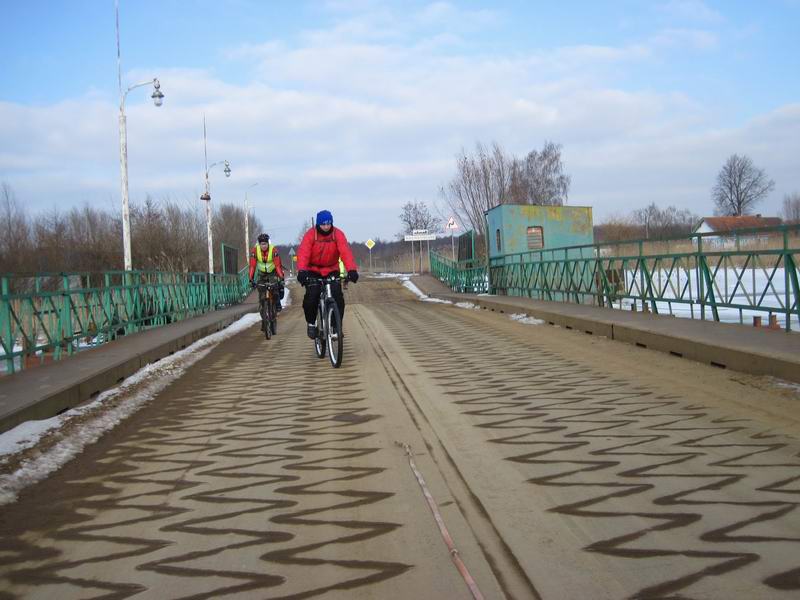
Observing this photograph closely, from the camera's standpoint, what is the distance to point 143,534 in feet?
12.6

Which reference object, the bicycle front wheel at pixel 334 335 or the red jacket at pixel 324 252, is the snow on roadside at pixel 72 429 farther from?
the red jacket at pixel 324 252

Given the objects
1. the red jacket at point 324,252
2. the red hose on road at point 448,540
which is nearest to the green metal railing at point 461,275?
the red jacket at point 324,252

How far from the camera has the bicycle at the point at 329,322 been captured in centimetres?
990

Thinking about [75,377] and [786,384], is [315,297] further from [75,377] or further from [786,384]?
[786,384]

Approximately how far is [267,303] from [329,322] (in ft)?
16.7

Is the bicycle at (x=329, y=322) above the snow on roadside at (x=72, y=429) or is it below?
above

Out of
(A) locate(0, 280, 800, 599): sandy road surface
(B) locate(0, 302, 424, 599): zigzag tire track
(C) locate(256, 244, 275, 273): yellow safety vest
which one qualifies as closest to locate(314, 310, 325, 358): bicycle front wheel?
(A) locate(0, 280, 800, 599): sandy road surface

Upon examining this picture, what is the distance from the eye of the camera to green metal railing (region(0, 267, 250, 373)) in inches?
362

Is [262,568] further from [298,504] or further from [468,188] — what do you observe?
[468,188]

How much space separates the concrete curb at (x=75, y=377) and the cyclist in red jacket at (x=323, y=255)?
8.43 ft

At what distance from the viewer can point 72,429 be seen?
6.46m

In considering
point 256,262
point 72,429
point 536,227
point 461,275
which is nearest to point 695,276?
point 256,262

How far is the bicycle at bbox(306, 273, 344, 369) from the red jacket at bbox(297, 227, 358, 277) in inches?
5.8

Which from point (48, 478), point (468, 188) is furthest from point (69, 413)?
point (468, 188)
